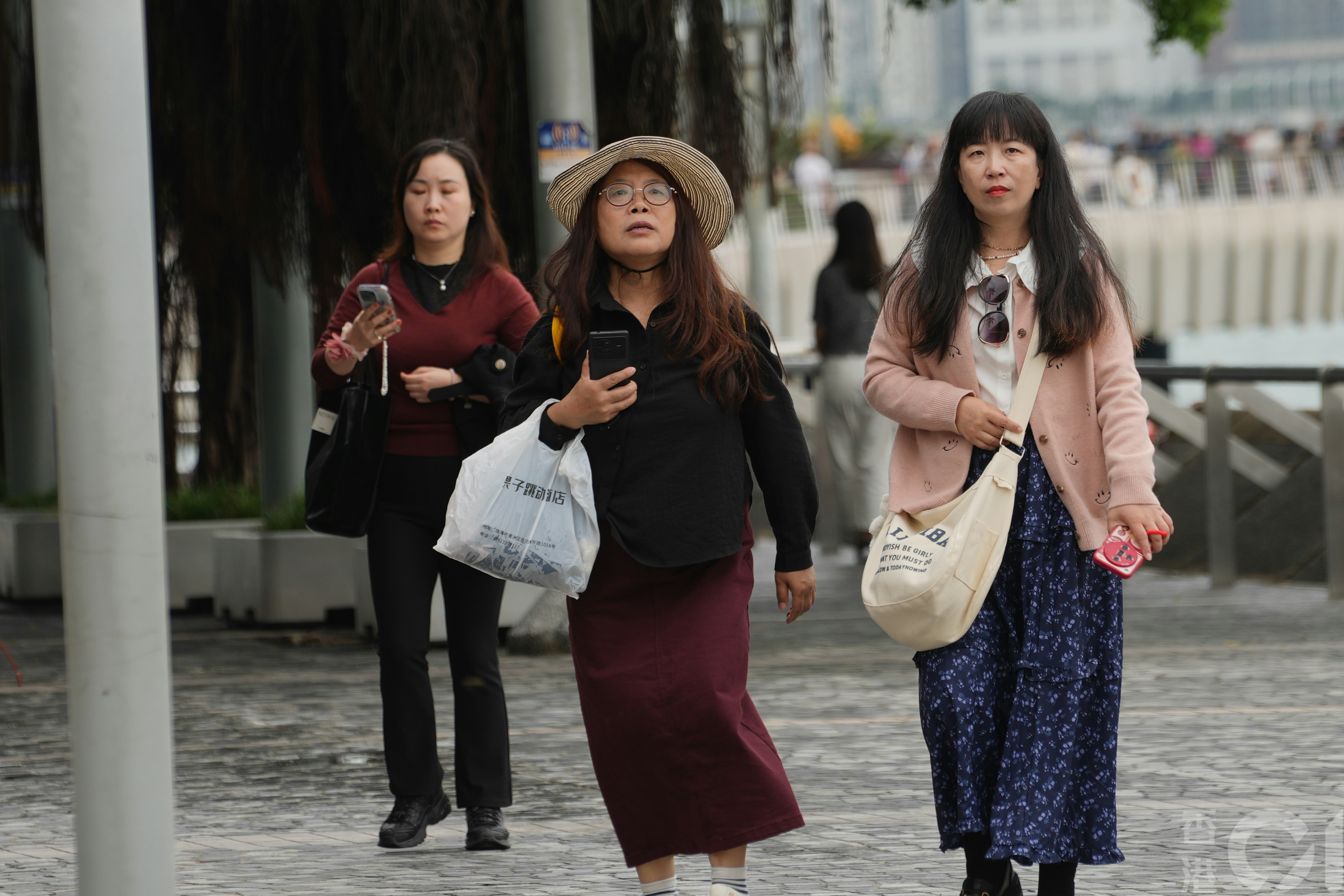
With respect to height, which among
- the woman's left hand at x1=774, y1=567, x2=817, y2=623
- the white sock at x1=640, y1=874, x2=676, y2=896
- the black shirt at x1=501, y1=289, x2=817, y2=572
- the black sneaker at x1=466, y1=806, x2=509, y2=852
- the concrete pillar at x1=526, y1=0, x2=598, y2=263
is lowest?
the black sneaker at x1=466, y1=806, x2=509, y2=852

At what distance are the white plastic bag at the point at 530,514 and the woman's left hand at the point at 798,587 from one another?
16.4 inches

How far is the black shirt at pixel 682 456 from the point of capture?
395 cm

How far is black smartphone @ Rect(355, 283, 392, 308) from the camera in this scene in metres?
4.77

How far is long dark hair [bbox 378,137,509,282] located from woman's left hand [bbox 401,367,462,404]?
0.33 meters

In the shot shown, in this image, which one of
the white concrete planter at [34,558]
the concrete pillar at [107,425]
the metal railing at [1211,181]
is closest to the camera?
the concrete pillar at [107,425]

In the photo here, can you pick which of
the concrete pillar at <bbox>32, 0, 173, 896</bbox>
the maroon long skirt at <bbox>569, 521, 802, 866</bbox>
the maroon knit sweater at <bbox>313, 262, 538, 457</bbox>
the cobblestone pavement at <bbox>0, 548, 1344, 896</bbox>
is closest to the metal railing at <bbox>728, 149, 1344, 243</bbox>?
the cobblestone pavement at <bbox>0, 548, 1344, 896</bbox>

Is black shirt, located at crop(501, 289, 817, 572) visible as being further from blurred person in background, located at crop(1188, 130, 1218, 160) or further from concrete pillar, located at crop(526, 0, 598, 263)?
blurred person in background, located at crop(1188, 130, 1218, 160)

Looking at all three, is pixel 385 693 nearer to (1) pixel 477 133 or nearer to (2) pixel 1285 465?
(1) pixel 477 133

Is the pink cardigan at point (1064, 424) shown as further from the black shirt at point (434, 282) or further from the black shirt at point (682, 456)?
the black shirt at point (434, 282)

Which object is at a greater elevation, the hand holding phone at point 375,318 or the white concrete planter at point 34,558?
the hand holding phone at point 375,318

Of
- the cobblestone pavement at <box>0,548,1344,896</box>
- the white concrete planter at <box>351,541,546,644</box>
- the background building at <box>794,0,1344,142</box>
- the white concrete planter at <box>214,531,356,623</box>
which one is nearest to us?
the cobblestone pavement at <box>0,548,1344,896</box>

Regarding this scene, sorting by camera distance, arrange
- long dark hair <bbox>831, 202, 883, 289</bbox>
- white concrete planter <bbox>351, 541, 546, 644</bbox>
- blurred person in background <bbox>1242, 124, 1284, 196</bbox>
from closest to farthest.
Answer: white concrete planter <bbox>351, 541, 546, 644</bbox>
long dark hair <bbox>831, 202, 883, 289</bbox>
blurred person in background <bbox>1242, 124, 1284, 196</bbox>

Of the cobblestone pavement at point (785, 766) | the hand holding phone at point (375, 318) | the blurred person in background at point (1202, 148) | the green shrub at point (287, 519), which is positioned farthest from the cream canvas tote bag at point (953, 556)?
the blurred person in background at point (1202, 148)

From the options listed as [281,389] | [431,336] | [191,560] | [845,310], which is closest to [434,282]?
[431,336]
